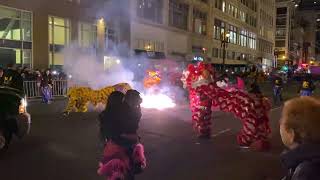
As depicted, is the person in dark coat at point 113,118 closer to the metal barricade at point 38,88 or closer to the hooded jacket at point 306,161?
the hooded jacket at point 306,161

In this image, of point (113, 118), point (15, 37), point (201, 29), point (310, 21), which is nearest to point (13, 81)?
point (113, 118)

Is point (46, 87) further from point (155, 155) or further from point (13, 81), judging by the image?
point (155, 155)

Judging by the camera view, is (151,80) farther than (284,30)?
No

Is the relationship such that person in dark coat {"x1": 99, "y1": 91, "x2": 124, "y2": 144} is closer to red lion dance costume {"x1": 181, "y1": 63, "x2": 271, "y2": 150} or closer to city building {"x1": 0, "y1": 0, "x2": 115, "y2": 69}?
red lion dance costume {"x1": 181, "y1": 63, "x2": 271, "y2": 150}

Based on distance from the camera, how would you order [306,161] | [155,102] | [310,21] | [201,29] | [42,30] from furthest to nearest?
[310,21]
[201,29]
[42,30]
[155,102]
[306,161]

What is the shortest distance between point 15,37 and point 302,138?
2691cm

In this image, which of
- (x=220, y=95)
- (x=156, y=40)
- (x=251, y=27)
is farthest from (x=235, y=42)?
(x=220, y=95)

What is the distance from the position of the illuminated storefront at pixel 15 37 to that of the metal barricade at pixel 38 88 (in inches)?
175

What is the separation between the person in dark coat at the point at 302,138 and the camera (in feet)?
8.53

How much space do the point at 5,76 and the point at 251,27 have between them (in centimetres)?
7537

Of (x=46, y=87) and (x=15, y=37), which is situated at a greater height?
(x=15, y=37)

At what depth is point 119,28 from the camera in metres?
37.0

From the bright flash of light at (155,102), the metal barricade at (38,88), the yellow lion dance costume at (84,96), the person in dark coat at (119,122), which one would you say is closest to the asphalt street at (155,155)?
the yellow lion dance costume at (84,96)

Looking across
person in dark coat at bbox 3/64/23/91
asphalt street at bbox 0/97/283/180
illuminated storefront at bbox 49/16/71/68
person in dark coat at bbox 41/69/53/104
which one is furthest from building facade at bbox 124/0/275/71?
person in dark coat at bbox 3/64/23/91
